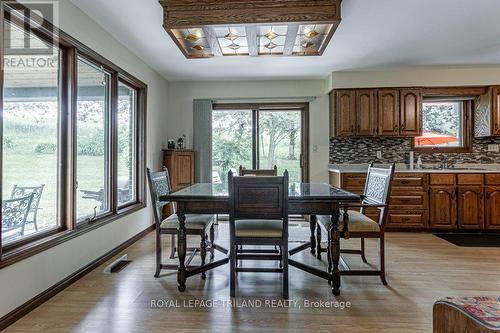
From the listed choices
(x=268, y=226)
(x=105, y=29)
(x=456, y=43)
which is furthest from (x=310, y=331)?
(x=456, y=43)

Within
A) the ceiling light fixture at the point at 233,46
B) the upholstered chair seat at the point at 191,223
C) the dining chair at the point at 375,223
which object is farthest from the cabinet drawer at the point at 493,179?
the upholstered chair seat at the point at 191,223

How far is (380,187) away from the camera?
2584 mm

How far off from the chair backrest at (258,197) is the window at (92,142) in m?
1.60

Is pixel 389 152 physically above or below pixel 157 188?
above

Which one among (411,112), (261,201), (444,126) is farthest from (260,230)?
(444,126)

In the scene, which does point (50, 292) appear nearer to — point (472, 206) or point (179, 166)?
point (179, 166)

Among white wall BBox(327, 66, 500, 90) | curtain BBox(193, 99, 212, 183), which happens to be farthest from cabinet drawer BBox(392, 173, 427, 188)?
curtain BBox(193, 99, 212, 183)

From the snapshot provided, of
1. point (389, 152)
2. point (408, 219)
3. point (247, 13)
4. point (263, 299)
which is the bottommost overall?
point (263, 299)

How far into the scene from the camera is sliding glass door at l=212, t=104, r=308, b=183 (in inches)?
202

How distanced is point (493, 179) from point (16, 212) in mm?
5484

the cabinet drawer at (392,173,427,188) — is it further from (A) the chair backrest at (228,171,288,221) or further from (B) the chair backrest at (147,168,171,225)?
(B) the chair backrest at (147,168,171,225)

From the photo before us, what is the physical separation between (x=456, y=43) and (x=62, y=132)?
14.6 ft

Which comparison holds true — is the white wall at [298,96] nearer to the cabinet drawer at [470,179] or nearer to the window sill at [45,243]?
the cabinet drawer at [470,179]

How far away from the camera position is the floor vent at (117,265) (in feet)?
8.88
